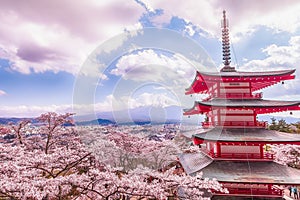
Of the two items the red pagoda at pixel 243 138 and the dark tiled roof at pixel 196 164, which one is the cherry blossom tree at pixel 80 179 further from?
the red pagoda at pixel 243 138

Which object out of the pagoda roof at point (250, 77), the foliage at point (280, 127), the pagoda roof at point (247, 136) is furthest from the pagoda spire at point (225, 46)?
the foliage at point (280, 127)

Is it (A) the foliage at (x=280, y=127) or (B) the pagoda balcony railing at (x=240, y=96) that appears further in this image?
(A) the foliage at (x=280, y=127)

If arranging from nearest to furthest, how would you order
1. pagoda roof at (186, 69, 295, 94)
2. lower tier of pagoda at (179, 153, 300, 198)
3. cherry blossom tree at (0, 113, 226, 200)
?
cherry blossom tree at (0, 113, 226, 200)
lower tier of pagoda at (179, 153, 300, 198)
pagoda roof at (186, 69, 295, 94)

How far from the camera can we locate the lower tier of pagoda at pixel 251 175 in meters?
8.79

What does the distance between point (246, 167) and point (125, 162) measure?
5478 mm

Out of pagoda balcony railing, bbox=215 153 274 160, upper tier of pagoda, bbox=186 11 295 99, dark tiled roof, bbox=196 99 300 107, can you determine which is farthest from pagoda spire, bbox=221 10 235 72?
pagoda balcony railing, bbox=215 153 274 160

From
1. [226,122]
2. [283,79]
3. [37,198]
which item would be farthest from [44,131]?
[283,79]

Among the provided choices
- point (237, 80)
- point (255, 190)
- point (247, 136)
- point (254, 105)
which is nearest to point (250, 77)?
point (237, 80)

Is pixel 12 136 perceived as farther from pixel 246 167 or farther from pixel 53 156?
pixel 246 167

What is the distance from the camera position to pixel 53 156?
23.8 ft

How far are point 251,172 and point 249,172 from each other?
87 millimetres

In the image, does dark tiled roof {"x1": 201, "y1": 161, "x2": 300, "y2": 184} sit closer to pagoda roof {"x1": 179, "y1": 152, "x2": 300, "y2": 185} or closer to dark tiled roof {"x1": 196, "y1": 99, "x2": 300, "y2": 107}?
pagoda roof {"x1": 179, "y1": 152, "x2": 300, "y2": 185}

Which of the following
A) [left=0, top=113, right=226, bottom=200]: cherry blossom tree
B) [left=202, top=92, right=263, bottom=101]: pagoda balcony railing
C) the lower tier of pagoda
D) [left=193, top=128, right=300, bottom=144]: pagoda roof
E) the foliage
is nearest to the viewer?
[left=0, top=113, right=226, bottom=200]: cherry blossom tree

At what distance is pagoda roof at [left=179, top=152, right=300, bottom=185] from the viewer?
8805mm
